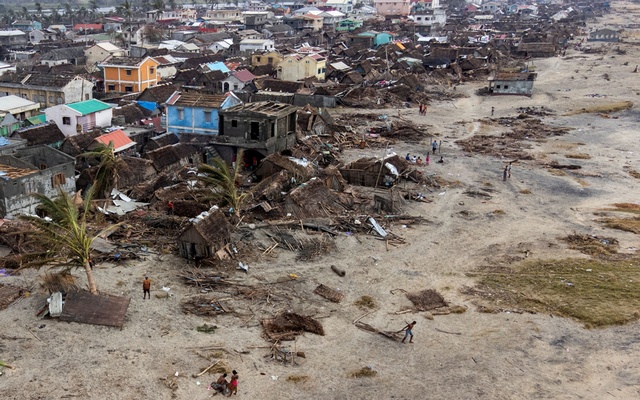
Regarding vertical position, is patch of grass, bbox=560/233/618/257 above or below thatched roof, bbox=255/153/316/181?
below

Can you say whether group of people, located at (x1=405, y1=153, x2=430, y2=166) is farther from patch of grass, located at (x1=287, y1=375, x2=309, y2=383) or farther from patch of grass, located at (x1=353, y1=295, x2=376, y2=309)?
patch of grass, located at (x1=287, y1=375, x2=309, y2=383)

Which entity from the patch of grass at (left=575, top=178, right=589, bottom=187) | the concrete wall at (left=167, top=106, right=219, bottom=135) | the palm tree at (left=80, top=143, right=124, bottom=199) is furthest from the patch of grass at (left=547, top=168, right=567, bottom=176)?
the palm tree at (left=80, top=143, right=124, bottom=199)

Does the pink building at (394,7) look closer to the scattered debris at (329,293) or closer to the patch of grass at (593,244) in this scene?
the patch of grass at (593,244)

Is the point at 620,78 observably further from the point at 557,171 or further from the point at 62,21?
the point at 62,21

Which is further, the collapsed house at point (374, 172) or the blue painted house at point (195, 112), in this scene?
the blue painted house at point (195, 112)

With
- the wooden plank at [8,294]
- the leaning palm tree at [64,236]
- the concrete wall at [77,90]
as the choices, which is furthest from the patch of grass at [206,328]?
the concrete wall at [77,90]

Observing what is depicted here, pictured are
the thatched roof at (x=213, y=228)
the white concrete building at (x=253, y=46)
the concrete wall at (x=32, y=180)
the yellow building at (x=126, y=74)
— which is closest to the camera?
the thatched roof at (x=213, y=228)

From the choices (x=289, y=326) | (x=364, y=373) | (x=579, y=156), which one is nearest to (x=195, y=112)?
(x=289, y=326)
